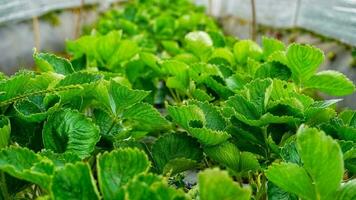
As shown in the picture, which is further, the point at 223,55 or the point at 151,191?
the point at 223,55

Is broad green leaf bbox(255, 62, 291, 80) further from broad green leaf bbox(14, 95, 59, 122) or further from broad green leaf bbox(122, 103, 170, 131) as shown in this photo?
broad green leaf bbox(14, 95, 59, 122)

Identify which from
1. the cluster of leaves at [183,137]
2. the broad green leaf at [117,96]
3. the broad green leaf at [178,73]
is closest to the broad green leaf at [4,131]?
the cluster of leaves at [183,137]

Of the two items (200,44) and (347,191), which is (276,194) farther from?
(200,44)

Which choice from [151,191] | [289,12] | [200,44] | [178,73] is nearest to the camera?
[151,191]

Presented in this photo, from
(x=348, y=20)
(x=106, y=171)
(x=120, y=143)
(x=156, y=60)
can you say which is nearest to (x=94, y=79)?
(x=120, y=143)

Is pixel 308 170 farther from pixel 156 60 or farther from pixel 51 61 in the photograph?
pixel 156 60

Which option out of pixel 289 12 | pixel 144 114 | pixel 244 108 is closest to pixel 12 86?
pixel 144 114

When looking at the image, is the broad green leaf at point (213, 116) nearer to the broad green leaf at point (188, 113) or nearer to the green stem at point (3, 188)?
the broad green leaf at point (188, 113)
